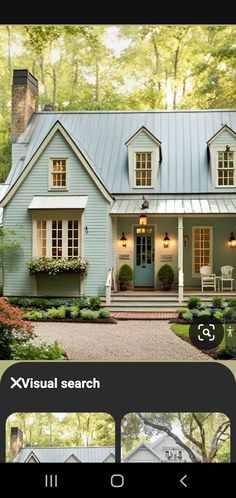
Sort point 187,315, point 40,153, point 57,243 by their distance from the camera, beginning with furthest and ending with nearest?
point 40,153 < point 57,243 < point 187,315

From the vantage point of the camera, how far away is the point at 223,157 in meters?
3.38

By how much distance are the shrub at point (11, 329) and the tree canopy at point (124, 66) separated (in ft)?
3.08

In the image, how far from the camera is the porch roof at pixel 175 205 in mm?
3766

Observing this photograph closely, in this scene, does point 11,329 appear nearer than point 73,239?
Yes

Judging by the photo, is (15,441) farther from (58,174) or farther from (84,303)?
(58,174)

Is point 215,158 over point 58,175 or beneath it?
over

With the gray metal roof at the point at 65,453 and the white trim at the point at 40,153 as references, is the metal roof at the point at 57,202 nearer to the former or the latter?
the white trim at the point at 40,153

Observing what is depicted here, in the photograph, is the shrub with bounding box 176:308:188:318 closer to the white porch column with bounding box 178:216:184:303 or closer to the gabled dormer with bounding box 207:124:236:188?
the white porch column with bounding box 178:216:184:303

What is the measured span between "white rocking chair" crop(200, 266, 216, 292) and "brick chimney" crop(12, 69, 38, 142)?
138 cm

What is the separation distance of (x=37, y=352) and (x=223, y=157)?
1545mm

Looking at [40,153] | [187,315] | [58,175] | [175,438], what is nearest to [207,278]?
[187,315]
